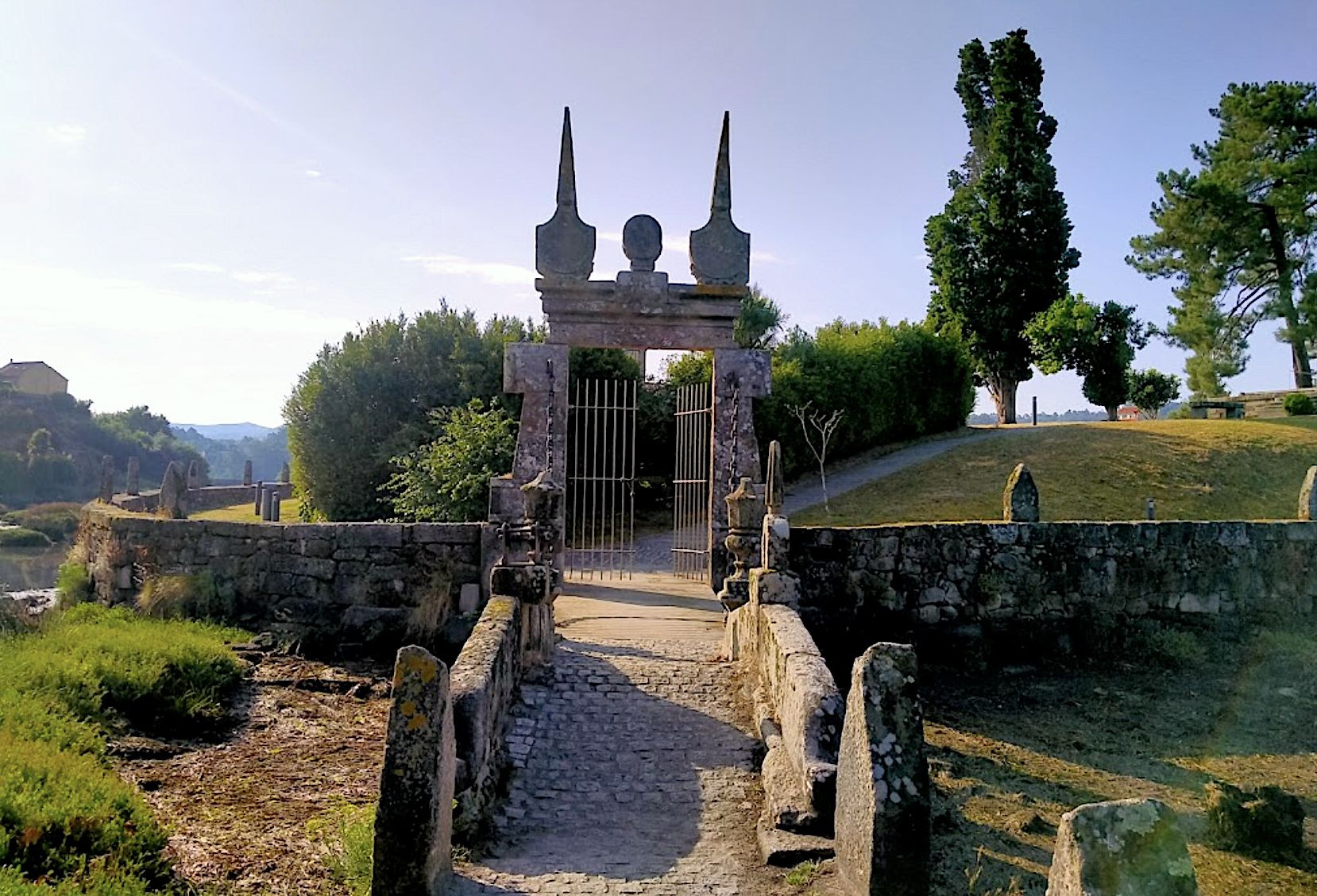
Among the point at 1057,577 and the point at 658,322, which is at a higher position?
the point at 658,322

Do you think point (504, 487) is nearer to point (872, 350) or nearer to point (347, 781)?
point (347, 781)

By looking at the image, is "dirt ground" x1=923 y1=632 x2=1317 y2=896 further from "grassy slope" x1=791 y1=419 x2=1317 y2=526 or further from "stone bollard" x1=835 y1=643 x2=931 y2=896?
"grassy slope" x1=791 y1=419 x2=1317 y2=526

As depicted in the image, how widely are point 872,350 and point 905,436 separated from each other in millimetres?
2946

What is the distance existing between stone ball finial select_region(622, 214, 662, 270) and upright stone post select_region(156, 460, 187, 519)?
7309 mm

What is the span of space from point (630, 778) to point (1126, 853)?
410cm

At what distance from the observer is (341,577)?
34.4ft

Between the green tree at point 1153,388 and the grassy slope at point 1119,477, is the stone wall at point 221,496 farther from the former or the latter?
the green tree at point 1153,388

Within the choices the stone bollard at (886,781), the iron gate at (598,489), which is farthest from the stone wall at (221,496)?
the stone bollard at (886,781)

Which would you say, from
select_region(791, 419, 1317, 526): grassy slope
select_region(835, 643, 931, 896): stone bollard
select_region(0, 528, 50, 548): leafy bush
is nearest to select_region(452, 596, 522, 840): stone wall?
select_region(835, 643, 931, 896): stone bollard

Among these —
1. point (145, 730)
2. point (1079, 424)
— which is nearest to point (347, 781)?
point (145, 730)

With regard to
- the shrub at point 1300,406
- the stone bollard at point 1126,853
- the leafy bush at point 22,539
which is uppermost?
the shrub at point 1300,406

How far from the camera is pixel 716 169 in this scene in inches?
458

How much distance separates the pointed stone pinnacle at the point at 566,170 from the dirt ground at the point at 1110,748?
7.19 m

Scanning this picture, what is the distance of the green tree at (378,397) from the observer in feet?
59.7
